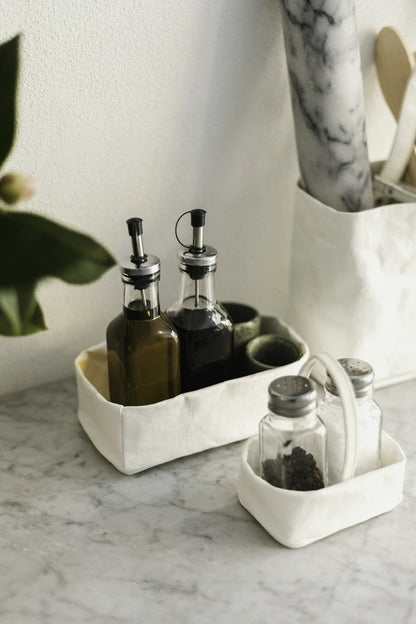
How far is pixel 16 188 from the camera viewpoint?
0.45 metres

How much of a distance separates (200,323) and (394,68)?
0.41 m

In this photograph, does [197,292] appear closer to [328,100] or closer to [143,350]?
[143,350]

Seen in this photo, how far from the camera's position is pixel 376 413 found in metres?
0.73

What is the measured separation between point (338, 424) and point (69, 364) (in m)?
0.36

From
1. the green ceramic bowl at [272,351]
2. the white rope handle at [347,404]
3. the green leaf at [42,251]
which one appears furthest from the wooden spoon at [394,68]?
the green leaf at [42,251]

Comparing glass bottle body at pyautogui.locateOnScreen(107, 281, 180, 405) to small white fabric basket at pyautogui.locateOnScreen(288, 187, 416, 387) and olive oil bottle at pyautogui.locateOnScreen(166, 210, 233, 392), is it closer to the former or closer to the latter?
olive oil bottle at pyautogui.locateOnScreen(166, 210, 233, 392)

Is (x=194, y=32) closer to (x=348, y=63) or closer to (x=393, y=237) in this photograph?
(x=348, y=63)

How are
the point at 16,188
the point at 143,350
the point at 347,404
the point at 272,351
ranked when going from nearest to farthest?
1. the point at 16,188
2. the point at 347,404
3. the point at 143,350
4. the point at 272,351

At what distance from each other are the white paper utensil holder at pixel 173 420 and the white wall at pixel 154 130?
0.16 metres

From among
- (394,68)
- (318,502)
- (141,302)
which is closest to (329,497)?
(318,502)

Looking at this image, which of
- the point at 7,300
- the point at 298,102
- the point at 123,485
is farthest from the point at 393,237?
the point at 7,300

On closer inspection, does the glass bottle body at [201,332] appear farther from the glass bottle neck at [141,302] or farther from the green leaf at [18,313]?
the green leaf at [18,313]

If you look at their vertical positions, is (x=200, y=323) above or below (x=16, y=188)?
below

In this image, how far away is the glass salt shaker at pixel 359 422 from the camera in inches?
28.0
